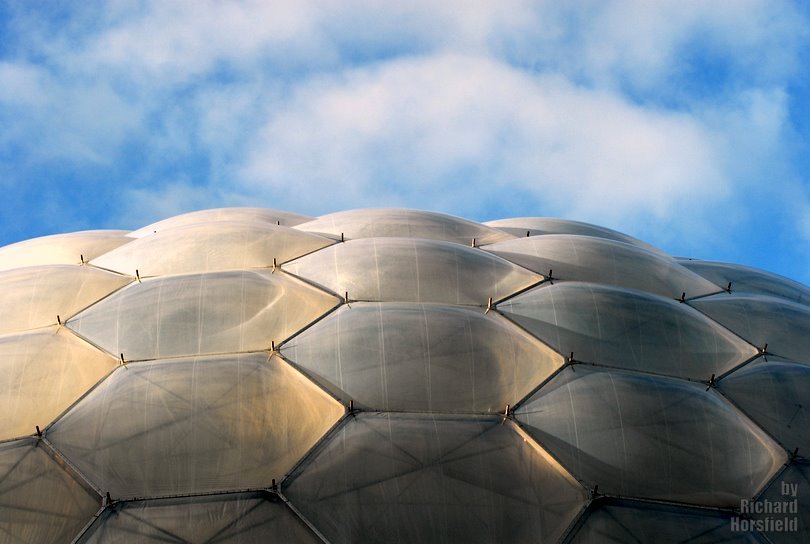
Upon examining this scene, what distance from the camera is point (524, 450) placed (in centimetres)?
1255

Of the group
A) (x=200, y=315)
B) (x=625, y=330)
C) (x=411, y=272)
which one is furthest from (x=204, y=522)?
(x=625, y=330)

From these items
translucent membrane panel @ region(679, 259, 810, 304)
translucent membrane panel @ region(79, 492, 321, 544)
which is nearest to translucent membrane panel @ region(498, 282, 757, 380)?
translucent membrane panel @ region(679, 259, 810, 304)

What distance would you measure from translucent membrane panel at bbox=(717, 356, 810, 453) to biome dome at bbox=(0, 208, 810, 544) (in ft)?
0.13

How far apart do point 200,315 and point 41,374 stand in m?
2.41

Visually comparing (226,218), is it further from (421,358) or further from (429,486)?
(429,486)

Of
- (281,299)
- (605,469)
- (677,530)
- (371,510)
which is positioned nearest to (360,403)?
(371,510)

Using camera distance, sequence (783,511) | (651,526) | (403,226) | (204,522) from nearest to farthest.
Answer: (204,522) → (651,526) → (783,511) → (403,226)

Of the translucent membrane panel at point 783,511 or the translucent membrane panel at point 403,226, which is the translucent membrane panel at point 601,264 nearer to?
the translucent membrane panel at point 403,226

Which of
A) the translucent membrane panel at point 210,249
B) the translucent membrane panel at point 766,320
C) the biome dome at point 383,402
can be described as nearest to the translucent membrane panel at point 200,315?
the biome dome at point 383,402

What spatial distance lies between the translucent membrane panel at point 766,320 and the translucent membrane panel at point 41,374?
10500 mm

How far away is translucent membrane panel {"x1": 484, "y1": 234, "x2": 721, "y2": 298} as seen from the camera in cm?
1669

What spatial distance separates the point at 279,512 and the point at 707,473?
6.03 meters

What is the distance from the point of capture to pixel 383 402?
1276cm

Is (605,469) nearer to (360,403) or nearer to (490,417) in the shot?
(490,417)
